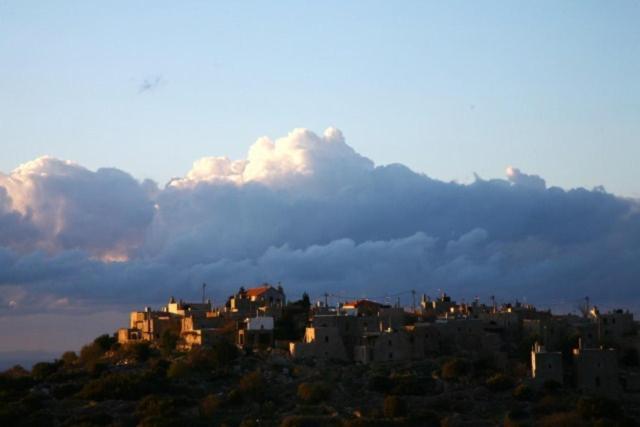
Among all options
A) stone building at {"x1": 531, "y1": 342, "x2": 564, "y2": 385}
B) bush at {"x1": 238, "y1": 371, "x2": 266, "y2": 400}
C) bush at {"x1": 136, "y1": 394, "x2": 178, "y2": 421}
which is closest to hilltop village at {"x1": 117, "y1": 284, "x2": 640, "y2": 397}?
stone building at {"x1": 531, "y1": 342, "x2": 564, "y2": 385}

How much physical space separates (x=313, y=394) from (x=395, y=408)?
19.1 feet

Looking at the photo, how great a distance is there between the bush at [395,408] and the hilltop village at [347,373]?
0.31ft

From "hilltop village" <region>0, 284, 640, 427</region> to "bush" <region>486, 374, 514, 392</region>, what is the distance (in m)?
0.08

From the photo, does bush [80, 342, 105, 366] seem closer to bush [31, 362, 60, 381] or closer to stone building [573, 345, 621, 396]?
bush [31, 362, 60, 381]

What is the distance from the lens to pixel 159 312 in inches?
4242

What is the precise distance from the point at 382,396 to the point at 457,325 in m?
11.6

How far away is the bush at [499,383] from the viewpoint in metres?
83.6

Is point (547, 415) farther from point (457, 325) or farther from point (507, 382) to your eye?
point (457, 325)

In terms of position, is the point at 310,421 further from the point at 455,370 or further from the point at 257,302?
the point at 257,302

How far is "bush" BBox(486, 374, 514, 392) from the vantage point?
83.6m

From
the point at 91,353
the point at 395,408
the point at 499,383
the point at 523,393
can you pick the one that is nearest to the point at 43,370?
the point at 91,353

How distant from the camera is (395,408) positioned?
7894 cm

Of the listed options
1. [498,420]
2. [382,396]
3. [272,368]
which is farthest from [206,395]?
[498,420]

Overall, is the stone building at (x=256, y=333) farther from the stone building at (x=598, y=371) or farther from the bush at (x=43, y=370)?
the stone building at (x=598, y=371)
